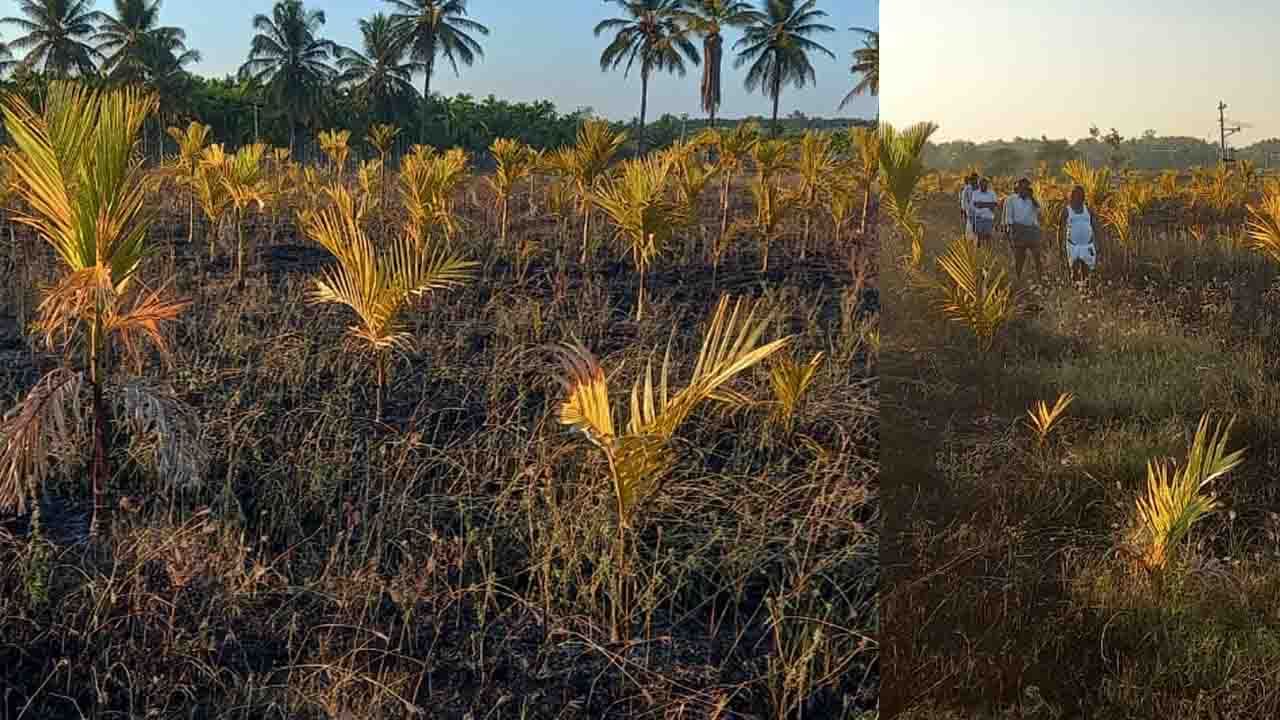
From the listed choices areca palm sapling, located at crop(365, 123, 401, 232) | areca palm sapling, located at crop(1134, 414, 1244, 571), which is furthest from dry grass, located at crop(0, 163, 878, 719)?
areca palm sapling, located at crop(365, 123, 401, 232)

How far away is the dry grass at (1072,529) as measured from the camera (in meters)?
2.40

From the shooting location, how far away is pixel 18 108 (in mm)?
2719

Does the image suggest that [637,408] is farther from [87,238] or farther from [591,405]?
[87,238]

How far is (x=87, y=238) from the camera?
2.69 meters

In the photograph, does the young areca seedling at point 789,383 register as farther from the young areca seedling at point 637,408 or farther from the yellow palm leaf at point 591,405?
the yellow palm leaf at point 591,405

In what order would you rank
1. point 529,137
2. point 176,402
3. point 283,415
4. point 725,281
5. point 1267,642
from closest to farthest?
point 1267,642 < point 176,402 < point 283,415 < point 725,281 < point 529,137

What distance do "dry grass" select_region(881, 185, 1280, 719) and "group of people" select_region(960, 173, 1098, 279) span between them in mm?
875

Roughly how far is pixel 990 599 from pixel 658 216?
2.87 meters

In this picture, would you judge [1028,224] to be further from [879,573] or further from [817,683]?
[817,683]

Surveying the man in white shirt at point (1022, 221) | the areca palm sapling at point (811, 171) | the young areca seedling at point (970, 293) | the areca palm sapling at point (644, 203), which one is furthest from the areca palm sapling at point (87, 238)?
the areca palm sapling at point (811, 171)

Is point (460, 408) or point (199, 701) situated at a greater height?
point (460, 408)

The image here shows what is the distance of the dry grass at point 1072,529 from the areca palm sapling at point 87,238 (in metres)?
2.16

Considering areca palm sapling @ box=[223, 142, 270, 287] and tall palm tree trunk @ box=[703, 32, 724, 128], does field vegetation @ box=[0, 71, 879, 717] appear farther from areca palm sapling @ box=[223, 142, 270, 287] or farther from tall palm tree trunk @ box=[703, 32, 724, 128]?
tall palm tree trunk @ box=[703, 32, 724, 128]

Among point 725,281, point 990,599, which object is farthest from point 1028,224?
point 990,599
